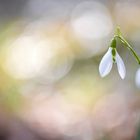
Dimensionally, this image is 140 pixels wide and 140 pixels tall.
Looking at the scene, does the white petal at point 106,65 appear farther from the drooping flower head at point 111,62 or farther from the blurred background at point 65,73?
the blurred background at point 65,73

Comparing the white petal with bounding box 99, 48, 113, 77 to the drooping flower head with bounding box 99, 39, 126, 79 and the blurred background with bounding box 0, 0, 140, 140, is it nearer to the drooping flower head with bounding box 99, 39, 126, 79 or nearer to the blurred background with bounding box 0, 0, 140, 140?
the drooping flower head with bounding box 99, 39, 126, 79

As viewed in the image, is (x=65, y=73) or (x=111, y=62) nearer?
(x=111, y=62)

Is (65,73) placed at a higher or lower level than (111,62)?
higher

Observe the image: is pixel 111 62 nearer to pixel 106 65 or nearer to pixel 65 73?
pixel 106 65

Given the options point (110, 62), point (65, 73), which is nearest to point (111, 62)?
point (110, 62)

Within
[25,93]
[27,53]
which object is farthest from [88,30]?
[25,93]

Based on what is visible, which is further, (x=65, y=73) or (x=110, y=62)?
(x=65, y=73)

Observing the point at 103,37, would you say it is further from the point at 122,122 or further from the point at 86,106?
the point at 122,122

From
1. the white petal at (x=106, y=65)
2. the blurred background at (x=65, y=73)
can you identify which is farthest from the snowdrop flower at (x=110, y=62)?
the blurred background at (x=65, y=73)
